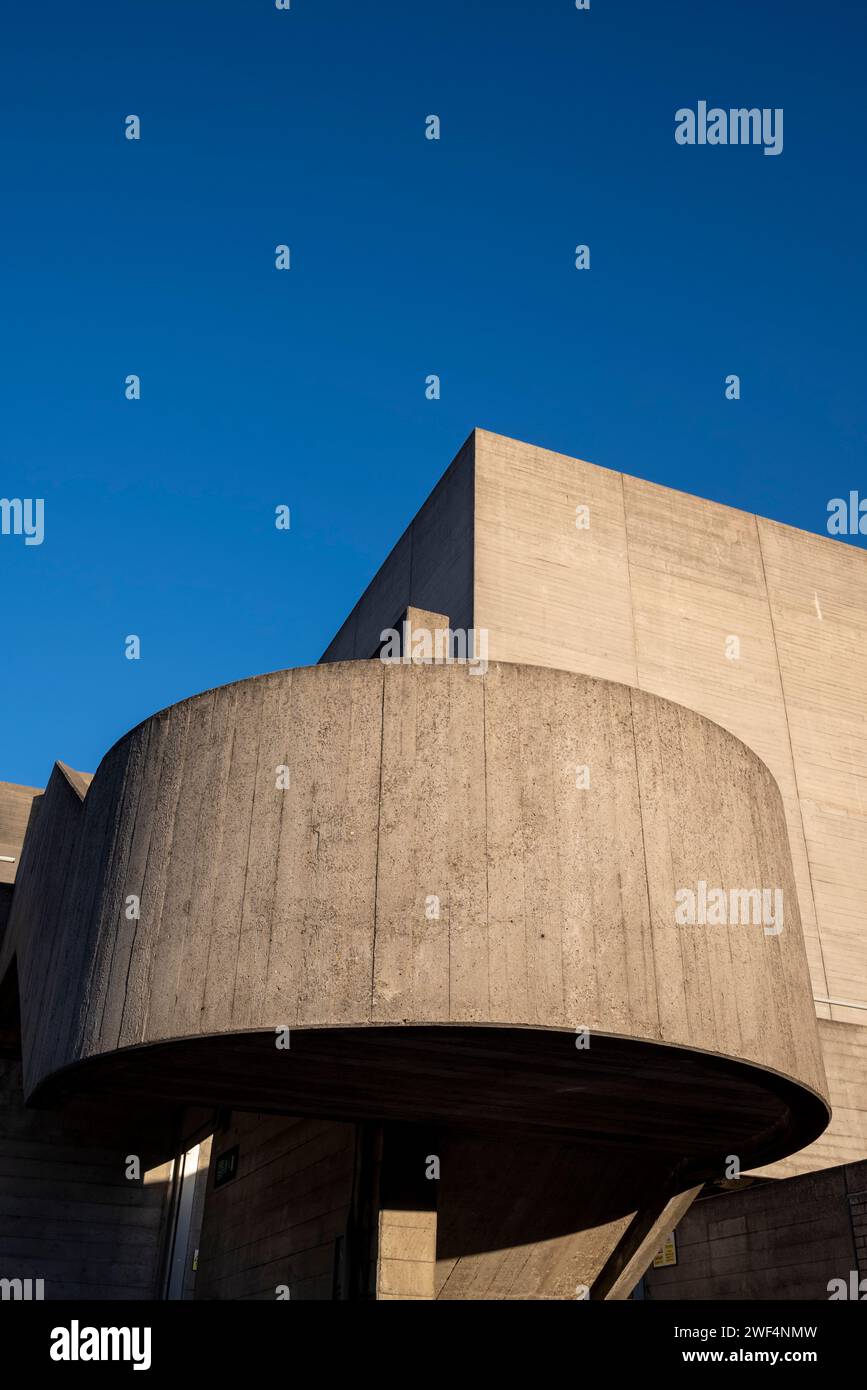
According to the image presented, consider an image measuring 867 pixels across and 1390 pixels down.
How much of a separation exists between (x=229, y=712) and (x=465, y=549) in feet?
39.8

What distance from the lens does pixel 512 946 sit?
31.6 ft

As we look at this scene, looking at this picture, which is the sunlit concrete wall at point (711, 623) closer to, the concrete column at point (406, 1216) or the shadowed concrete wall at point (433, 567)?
the shadowed concrete wall at point (433, 567)

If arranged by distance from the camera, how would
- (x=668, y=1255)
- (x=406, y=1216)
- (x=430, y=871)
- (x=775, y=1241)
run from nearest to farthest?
(x=430, y=871) < (x=406, y=1216) < (x=775, y=1241) < (x=668, y=1255)

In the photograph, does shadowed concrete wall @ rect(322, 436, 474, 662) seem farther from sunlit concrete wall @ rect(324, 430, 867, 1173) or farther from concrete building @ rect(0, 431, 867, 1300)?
concrete building @ rect(0, 431, 867, 1300)

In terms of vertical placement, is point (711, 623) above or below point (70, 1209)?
above

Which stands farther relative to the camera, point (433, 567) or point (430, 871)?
point (433, 567)

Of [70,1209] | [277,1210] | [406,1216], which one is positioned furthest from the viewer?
[70,1209]

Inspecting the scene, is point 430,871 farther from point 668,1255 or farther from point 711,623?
point 711,623

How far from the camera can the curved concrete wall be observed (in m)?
9.60

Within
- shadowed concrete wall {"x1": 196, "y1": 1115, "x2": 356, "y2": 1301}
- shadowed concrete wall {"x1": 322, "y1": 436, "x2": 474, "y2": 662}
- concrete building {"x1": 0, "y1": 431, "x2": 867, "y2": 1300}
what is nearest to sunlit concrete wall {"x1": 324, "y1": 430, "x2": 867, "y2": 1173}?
shadowed concrete wall {"x1": 322, "y1": 436, "x2": 474, "y2": 662}

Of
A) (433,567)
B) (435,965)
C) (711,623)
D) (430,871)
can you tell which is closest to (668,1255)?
(711,623)

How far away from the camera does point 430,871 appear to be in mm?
9828
